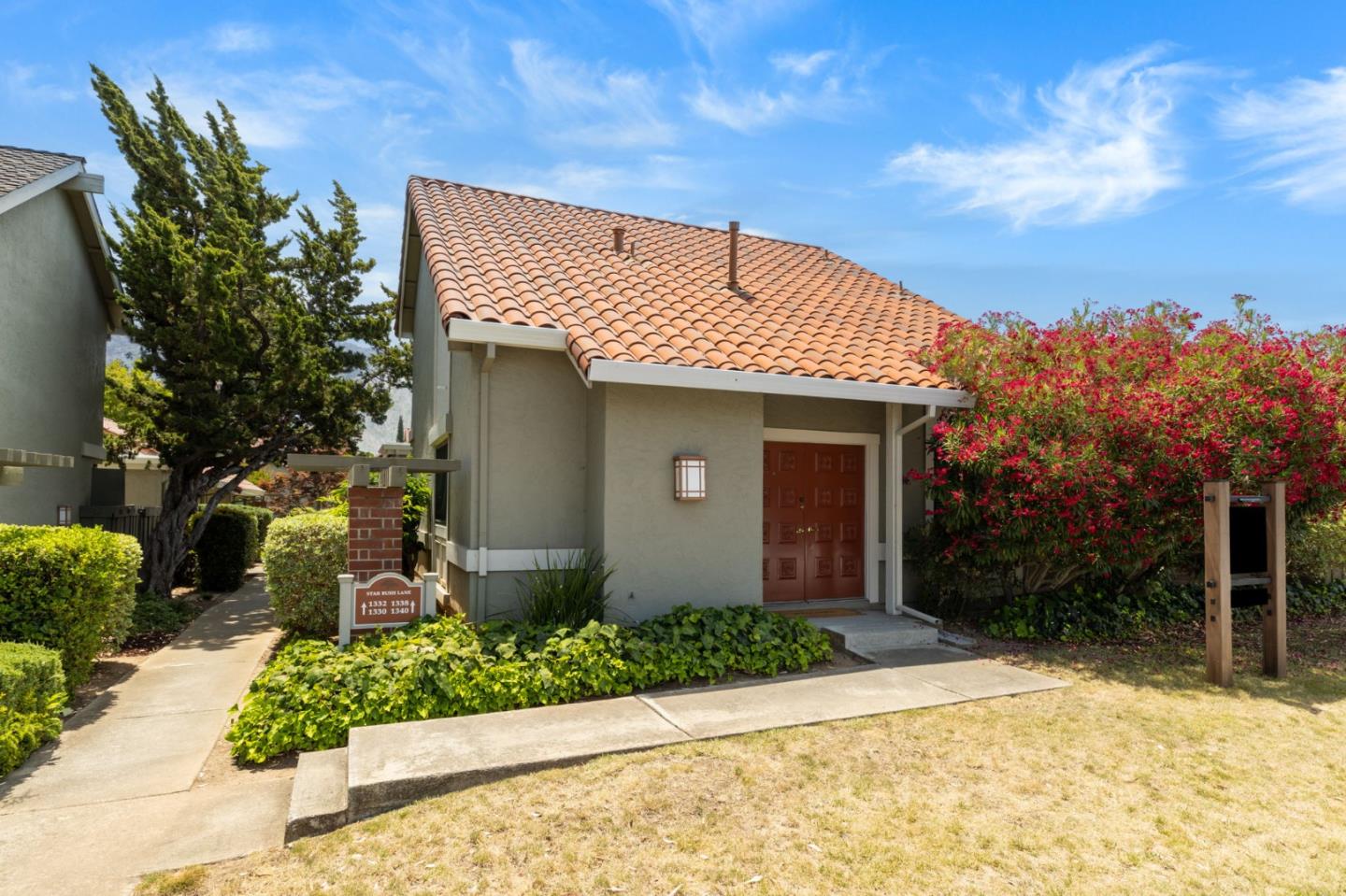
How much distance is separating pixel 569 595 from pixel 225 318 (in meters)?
8.53

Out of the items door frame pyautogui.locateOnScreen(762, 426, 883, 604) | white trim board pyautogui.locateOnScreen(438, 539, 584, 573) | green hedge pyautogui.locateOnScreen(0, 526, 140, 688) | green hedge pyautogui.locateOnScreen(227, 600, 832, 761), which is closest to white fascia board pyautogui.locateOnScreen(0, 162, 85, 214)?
green hedge pyautogui.locateOnScreen(0, 526, 140, 688)

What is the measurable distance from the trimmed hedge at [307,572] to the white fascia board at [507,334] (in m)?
3.47

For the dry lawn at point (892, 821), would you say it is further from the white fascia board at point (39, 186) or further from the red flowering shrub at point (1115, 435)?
the white fascia board at point (39, 186)

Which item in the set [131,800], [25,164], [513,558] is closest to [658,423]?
[513,558]

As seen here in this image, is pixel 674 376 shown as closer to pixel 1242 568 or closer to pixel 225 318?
pixel 1242 568

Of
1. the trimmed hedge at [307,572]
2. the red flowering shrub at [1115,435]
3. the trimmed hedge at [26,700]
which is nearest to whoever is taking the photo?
the trimmed hedge at [26,700]

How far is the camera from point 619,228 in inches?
432

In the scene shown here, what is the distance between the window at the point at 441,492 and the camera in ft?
31.9

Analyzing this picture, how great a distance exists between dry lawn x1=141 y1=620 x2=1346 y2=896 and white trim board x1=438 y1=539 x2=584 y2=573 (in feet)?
10.1

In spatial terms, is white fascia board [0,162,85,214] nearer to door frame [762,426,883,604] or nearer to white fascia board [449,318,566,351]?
white fascia board [449,318,566,351]

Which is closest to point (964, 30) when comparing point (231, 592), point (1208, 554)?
point (1208, 554)

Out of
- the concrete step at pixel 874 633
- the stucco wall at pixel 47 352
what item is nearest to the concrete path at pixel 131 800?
the stucco wall at pixel 47 352

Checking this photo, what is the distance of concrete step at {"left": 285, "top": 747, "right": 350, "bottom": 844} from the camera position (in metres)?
3.99

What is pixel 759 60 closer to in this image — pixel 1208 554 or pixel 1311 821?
pixel 1208 554
